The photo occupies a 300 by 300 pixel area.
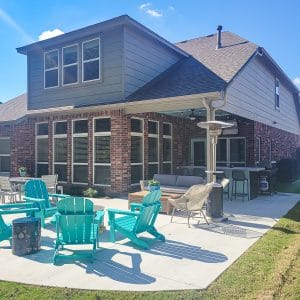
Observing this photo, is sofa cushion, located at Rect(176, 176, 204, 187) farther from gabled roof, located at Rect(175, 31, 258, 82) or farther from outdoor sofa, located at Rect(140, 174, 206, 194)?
gabled roof, located at Rect(175, 31, 258, 82)

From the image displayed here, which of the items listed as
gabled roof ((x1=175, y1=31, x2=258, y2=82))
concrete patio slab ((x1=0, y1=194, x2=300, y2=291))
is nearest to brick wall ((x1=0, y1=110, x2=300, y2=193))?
gabled roof ((x1=175, y1=31, x2=258, y2=82))

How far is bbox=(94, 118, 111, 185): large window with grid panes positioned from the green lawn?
7307mm

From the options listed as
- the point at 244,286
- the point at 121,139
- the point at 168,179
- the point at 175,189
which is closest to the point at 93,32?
the point at 121,139

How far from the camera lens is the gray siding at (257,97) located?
460 inches

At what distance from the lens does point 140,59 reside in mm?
12406

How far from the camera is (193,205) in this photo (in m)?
7.42

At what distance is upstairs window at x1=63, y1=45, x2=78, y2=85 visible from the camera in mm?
12875

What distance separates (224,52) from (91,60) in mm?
5524

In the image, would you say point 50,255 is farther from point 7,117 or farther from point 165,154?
point 7,117

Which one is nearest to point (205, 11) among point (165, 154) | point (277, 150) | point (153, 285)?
point (165, 154)

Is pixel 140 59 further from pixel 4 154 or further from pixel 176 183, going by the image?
pixel 4 154

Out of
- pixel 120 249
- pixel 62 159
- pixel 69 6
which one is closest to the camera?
pixel 120 249

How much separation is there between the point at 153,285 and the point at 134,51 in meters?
9.52

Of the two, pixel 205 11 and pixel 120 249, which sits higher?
pixel 205 11
